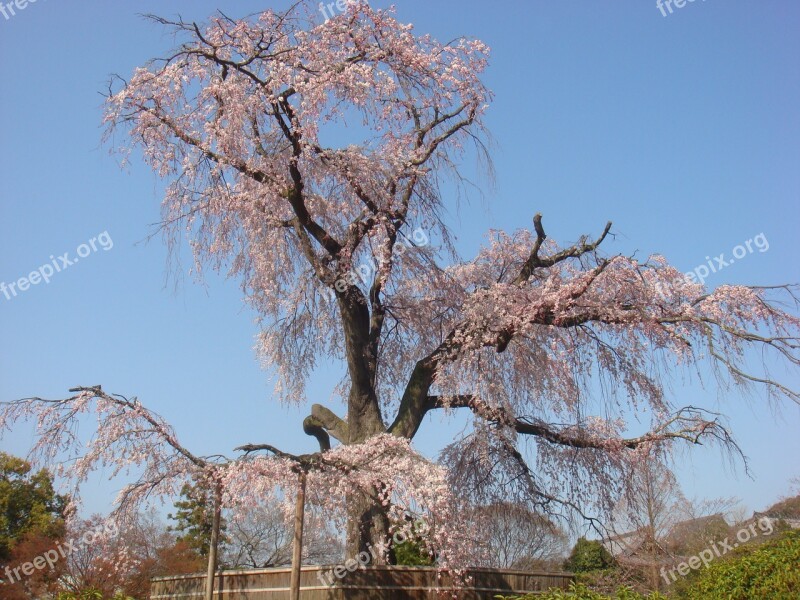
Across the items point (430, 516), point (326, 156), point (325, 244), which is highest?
point (326, 156)

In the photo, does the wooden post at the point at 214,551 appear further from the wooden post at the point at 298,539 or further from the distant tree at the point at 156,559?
the distant tree at the point at 156,559

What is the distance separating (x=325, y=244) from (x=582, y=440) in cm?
542

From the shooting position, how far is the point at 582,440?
481 inches

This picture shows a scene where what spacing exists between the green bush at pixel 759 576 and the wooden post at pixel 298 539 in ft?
15.8

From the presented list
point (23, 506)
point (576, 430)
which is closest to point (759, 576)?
point (576, 430)

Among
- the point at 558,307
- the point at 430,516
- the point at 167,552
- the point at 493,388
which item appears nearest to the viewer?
the point at 430,516

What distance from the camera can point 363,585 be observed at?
10094 mm

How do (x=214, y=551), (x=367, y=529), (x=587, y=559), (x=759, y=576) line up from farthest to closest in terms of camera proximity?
(x=587, y=559)
(x=367, y=529)
(x=214, y=551)
(x=759, y=576)

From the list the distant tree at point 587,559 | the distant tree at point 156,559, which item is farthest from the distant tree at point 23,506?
the distant tree at point 587,559

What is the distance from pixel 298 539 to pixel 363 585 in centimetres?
138

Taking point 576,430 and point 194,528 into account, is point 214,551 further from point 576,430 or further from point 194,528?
point 194,528

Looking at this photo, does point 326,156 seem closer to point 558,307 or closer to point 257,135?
point 257,135

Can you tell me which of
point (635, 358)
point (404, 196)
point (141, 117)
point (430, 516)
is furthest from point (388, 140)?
point (430, 516)

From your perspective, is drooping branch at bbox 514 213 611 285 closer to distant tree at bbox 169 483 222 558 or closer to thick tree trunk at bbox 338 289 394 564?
thick tree trunk at bbox 338 289 394 564
